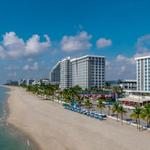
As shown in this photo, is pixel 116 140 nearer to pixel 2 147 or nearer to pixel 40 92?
pixel 2 147

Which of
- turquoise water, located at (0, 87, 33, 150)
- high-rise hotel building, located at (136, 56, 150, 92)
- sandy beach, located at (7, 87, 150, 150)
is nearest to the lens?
sandy beach, located at (7, 87, 150, 150)

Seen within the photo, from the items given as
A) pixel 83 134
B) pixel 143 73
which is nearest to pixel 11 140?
pixel 83 134

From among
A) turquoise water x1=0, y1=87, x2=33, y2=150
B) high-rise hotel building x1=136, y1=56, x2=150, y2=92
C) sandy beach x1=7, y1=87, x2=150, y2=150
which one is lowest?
turquoise water x1=0, y1=87, x2=33, y2=150

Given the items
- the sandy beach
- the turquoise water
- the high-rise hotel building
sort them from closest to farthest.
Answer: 1. the sandy beach
2. the turquoise water
3. the high-rise hotel building

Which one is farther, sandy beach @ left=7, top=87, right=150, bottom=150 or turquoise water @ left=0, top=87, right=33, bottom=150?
turquoise water @ left=0, top=87, right=33, bottom=150

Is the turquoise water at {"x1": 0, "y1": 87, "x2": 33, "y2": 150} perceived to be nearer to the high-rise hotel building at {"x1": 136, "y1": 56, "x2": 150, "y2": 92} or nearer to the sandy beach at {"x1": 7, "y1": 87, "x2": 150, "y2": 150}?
the sandy beach at {"x1": 7, "y1": 87, "x2": 150, "y2": 150}

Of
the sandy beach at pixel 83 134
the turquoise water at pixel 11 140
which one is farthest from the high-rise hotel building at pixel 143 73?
the turquoise water at pixel 11 140

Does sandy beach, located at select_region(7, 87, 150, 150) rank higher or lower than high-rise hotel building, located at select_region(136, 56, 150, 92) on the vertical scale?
lower

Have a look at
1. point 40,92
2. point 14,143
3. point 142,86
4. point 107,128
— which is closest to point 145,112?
point 107,128

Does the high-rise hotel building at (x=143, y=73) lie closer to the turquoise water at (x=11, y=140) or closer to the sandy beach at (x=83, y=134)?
the sandy beach at (x=83, y=134)

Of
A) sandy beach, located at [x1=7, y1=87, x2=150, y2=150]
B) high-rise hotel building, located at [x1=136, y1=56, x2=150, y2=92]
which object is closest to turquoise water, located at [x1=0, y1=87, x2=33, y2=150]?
sandy beach, located at [x1=7, y1=87, x2=150, y2=150]
